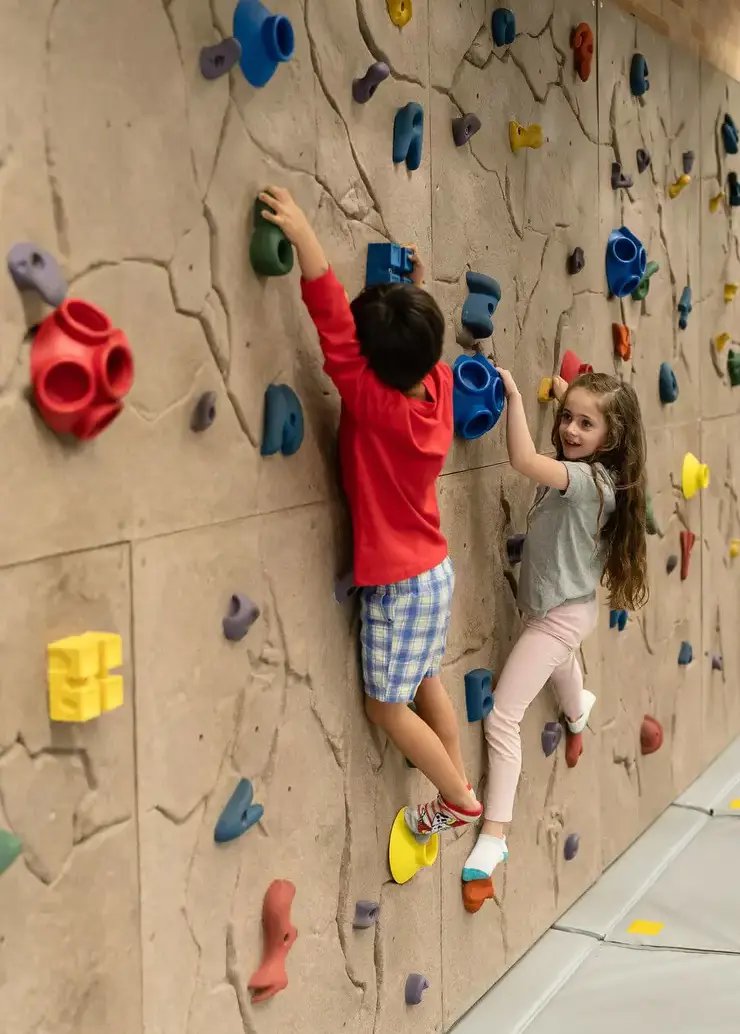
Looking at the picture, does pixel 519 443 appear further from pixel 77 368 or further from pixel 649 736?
pixel 649 736

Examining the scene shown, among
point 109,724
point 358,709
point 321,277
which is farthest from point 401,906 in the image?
point 321,277

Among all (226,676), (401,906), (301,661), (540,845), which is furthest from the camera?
(540,845)

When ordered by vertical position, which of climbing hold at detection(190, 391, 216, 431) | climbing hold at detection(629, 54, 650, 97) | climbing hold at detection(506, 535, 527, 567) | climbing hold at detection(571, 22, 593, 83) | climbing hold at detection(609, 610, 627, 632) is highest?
climbing hold at detection(629, 54, 650, 97)

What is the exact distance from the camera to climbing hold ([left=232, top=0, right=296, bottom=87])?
159cm

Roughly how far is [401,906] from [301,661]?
0.59m

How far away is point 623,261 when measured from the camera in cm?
283

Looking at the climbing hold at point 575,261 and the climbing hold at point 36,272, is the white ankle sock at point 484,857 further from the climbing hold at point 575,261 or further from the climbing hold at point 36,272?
the climbing hold at point 36,272

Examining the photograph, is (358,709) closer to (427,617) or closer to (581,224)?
(427,617)

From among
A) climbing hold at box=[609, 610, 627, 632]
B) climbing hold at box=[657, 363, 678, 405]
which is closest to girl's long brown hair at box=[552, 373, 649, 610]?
climbing hold at box=[609, 610, 627, 632]

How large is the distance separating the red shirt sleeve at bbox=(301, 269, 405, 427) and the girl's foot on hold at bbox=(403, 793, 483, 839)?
68 centimetres

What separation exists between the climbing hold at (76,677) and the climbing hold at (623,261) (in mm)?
1853

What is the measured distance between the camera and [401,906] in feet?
7.02

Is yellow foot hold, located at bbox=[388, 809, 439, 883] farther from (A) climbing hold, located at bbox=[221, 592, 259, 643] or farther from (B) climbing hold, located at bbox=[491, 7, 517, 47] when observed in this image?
(B) climbing hold, located at bbox=[491, 7, 517, 47]

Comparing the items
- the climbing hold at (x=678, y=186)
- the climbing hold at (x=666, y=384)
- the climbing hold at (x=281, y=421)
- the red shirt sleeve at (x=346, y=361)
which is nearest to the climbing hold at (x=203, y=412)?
the climbing hold at (x=281, y=421)
